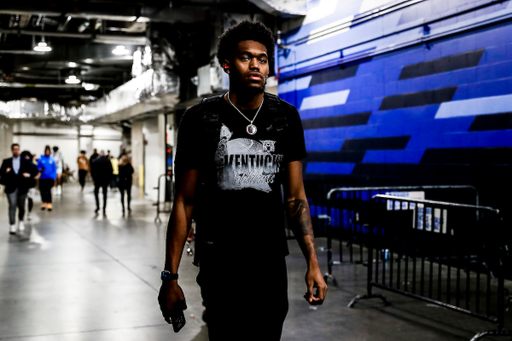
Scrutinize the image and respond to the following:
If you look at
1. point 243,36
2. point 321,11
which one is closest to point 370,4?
point 321,11

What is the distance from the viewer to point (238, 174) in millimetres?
2471

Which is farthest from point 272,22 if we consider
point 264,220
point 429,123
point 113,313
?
point 264,220

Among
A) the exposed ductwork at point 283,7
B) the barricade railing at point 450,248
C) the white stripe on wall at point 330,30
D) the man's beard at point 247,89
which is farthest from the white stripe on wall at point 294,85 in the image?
the man's beard at point 247,89

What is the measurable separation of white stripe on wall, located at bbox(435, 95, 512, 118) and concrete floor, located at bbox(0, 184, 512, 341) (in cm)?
251

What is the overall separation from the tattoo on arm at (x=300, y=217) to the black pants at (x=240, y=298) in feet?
0.84

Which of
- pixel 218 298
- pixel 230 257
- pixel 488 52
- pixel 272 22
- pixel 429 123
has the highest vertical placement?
pixel 272 22

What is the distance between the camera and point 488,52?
24.5 feet

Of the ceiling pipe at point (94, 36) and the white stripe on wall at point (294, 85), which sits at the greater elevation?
the ceiling pipe at point (94, 36)

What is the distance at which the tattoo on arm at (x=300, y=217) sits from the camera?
263cm

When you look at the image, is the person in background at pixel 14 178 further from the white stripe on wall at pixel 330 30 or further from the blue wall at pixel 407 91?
the white stripe on wall at pixel 330 30

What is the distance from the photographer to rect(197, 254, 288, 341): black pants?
2392mm

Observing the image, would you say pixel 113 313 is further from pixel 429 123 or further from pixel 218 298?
pixel 429 123

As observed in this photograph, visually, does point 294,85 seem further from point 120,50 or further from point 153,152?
point 153,152

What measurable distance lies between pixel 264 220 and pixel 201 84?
37.6 feet
